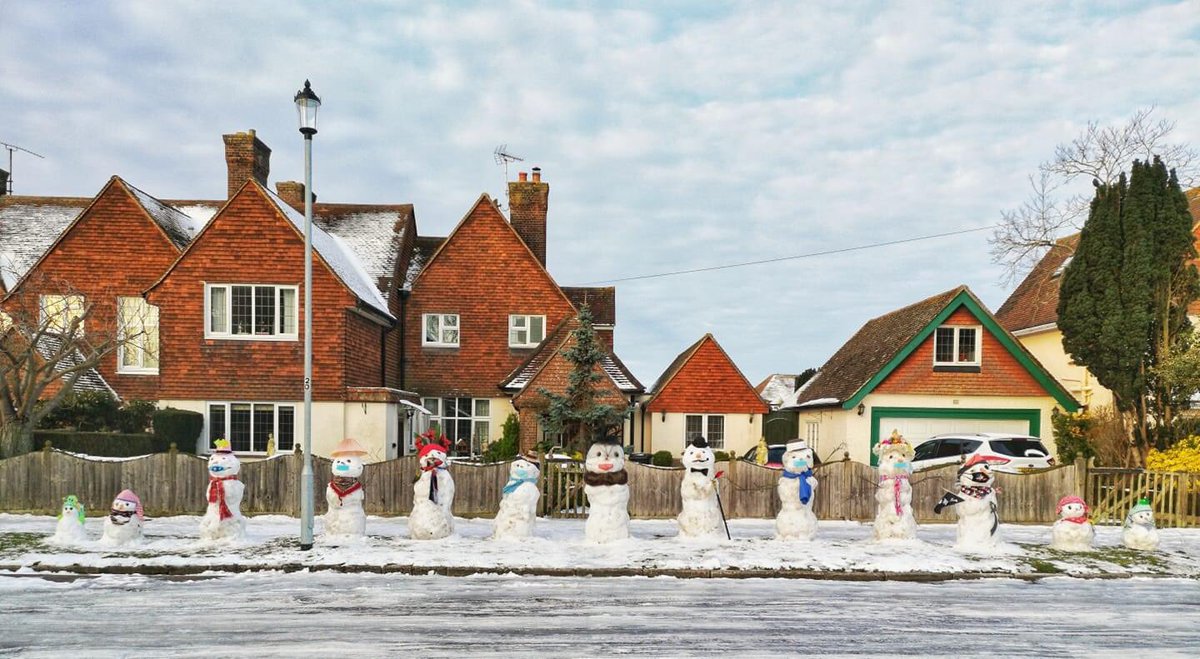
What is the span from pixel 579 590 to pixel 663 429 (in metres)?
15.8

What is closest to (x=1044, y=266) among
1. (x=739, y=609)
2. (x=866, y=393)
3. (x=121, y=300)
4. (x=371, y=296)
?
(x=866, y=393)

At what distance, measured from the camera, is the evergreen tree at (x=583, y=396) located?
20.4 meters

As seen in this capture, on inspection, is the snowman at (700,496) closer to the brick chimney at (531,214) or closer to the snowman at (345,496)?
the snowman at (345,496)

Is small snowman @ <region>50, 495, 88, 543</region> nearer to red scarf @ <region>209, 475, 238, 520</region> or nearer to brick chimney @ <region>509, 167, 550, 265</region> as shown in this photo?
red scarf @ <region>209, 475, 238, 520</region>

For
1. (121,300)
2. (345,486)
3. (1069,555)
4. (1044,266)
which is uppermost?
(1044,266)

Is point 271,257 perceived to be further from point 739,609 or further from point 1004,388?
point 1004,388

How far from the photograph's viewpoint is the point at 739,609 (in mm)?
9211

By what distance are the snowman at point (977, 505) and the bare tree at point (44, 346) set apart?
18.2m

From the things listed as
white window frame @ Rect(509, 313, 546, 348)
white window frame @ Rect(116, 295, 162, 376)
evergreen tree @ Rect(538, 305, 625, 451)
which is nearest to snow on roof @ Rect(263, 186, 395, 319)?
white window frame @ Rect(509, 313, 546, 348)

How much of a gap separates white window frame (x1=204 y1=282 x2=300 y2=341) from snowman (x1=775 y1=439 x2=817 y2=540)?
1393 cm

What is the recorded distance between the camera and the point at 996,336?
22531 mm

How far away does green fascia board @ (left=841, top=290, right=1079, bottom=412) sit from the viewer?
22.1 metres

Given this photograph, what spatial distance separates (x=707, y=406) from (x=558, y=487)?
35.5ft

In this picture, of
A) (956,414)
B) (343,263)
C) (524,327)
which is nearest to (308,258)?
(343,263)
